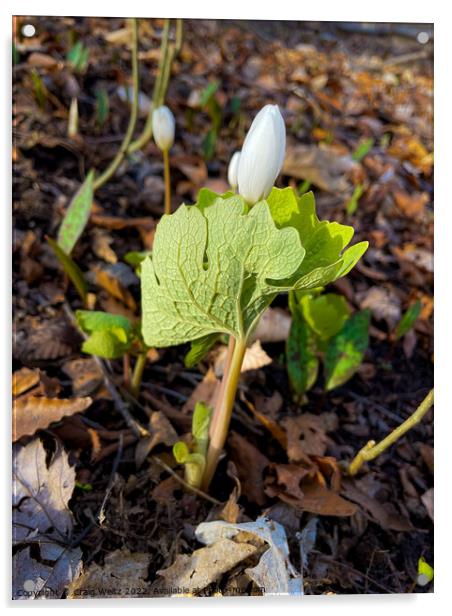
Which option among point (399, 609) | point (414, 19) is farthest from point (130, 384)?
point (414, 19)

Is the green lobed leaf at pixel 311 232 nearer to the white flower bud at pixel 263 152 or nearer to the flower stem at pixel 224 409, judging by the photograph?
the white flower bud at pixel 263 152

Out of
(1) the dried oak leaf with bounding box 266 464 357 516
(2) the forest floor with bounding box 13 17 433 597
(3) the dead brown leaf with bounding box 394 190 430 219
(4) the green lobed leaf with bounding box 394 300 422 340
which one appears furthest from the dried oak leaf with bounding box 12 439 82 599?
(3) the dead brown leaf with bounding box 394 190 430 219

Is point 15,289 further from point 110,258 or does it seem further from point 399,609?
point 399,609

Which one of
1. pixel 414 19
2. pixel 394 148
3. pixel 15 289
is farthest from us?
pixel 394 148

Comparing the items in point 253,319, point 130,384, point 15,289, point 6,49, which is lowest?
point 130,384

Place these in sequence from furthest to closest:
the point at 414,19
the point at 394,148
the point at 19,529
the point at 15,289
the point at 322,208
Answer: the point at 394,148
the point at 322,208
the point at 15,289
the point at 414,19
the point at 19,529

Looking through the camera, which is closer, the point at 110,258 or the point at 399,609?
the point at 399,609

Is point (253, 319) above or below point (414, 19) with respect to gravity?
below
